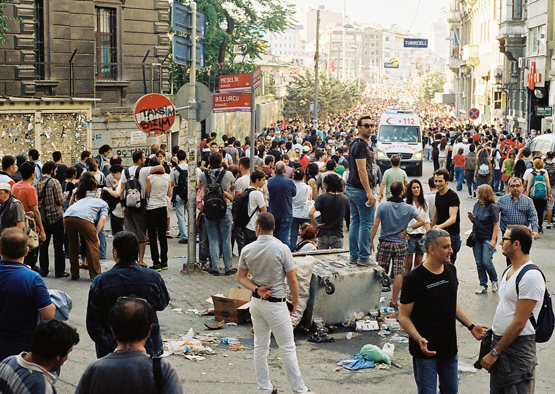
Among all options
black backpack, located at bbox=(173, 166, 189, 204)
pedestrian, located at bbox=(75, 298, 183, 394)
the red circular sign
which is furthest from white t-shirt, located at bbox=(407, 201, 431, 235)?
pedestrian, located at bbox=(75, 298, 183, 394)

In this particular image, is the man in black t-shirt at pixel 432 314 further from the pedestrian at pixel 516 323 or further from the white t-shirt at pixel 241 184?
the white t-shirt at pixel 241 184

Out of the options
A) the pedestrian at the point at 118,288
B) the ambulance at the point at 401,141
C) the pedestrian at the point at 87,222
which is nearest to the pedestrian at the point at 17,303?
the pedestrian at the point at 118,288

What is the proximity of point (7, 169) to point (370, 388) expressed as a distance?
6.34 m

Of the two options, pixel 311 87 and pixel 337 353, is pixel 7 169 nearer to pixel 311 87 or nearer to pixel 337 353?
pixel 337 353

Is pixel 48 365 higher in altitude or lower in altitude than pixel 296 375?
higher

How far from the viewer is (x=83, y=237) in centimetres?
1108

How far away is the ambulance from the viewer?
3120 centimetres

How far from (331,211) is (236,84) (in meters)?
3.28

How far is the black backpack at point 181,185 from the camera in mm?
14500

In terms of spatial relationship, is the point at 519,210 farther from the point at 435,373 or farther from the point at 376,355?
the point at 435,373

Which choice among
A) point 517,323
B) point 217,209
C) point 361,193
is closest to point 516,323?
point 517,323

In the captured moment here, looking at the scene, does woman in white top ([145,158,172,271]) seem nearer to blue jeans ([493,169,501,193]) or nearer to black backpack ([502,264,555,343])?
black backpack ([502,264,555,343])

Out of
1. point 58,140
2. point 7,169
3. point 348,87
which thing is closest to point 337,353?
point 7,169

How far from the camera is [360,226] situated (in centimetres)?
1003
